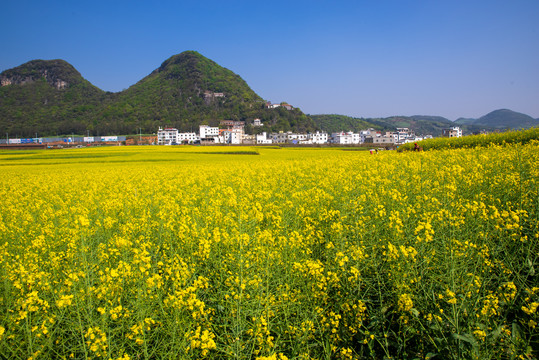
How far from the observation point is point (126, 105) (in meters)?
161

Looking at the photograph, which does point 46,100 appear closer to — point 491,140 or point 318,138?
point 318,138

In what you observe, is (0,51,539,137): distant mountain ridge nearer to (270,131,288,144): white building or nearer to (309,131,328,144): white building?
(270,131,288,144): white building

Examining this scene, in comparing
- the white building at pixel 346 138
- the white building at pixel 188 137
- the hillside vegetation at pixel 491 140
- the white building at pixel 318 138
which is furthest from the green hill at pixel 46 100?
the hillside vegetation at pixel 491 140

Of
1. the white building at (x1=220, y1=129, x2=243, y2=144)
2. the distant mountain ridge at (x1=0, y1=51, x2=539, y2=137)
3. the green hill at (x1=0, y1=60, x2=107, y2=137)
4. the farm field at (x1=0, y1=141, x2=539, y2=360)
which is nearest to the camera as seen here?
the farm field at (x1=0, y1=141, x2=539, y2=360)

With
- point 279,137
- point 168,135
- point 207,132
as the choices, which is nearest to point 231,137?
point 207,132

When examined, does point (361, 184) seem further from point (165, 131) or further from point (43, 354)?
point (165, 131)

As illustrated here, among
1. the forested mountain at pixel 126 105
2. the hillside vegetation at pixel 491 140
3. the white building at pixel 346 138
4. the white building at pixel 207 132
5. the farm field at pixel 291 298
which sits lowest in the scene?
the farm field at pixel 291 298

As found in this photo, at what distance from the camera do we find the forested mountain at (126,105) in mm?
137875

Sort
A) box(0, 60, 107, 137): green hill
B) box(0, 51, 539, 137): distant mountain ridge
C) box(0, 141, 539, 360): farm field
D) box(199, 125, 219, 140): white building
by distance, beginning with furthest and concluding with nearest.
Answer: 1. box(0, 51, 539, 137): distant mountain ridge
2. box(0, 60, 107, 137): green hill
3. box(199, 125, 219, 140): white building
4. box(0, 141, 539, 360): farm field

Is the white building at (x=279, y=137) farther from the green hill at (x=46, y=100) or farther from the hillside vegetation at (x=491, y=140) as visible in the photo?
the hillside vegetation at (x=491, y=140)

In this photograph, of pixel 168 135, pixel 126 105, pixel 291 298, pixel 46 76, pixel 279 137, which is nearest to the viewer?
pixel 291 298

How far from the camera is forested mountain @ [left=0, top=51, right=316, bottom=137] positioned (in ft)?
452

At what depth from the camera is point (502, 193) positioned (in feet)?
18.5

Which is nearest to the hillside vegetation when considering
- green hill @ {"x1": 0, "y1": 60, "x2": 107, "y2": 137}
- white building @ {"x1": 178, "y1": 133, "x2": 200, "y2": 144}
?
white building @ {"x1": 178, "y1": 133, "x2": 200, "y2": 144}
